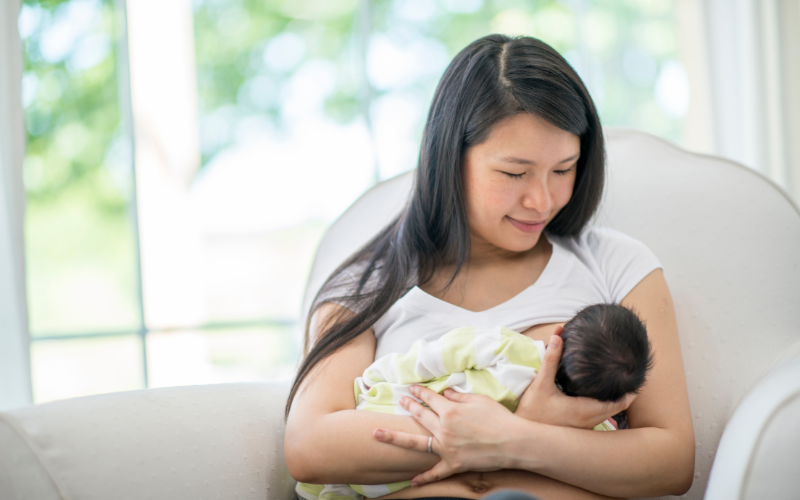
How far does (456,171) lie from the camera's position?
1.13m

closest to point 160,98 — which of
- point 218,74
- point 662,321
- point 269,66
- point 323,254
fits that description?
point 218,74

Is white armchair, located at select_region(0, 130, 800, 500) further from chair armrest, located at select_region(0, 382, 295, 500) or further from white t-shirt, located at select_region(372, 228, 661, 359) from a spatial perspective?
white t-shirt, located at select_region(372, 228, 661, 359)

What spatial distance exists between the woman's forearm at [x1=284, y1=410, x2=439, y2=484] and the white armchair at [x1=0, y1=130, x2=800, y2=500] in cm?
11

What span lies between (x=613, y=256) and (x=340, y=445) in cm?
66

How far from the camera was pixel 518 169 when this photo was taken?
3.46 ft

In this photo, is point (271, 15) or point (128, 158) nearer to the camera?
point (128, 158)

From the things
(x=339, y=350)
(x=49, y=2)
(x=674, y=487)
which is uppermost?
(x=49, y=2)

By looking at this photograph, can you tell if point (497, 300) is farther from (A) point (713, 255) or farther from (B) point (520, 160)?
(A) point (713, 255)

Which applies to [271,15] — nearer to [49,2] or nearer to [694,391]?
[49,2]

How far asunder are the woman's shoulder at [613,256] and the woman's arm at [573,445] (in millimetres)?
221

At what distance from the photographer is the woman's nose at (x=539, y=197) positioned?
3.46 ft

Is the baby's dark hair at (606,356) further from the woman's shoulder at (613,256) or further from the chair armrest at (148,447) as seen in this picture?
the chair armrest at (148,447)

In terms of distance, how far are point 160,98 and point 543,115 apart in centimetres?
312

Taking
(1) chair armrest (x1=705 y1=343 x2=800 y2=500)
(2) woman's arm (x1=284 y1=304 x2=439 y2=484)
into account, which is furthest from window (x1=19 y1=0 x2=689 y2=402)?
(1) chair armrest (x1=705 y1=343 x2=800 y2=500)
